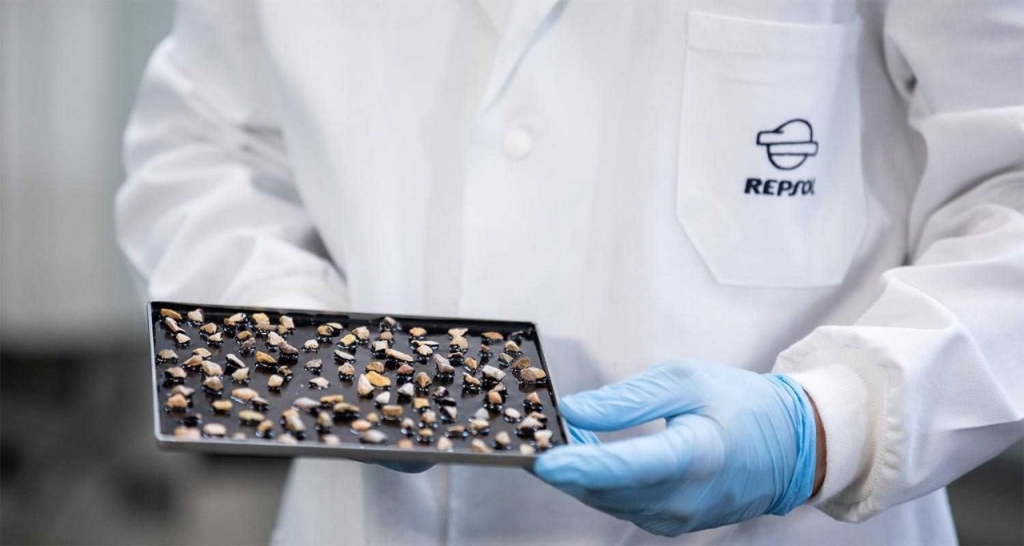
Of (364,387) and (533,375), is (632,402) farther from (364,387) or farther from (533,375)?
(364,387)

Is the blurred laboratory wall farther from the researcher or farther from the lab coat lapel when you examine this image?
the lab coat lapel

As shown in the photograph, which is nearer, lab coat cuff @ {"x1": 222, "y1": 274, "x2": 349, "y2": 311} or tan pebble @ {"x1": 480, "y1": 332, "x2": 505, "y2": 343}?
tan pebble @ {"x1": 480, "y1": 332, "x2": 505, "y2": 343}

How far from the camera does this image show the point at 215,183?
97 centimetres

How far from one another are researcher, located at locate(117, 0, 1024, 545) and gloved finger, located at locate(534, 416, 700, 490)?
0.17ft

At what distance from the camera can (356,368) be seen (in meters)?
0.70

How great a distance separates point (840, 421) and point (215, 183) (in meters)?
0.61

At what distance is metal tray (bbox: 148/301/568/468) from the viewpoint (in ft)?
1.86

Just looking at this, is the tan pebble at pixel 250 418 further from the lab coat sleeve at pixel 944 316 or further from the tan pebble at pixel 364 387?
the lab coat sleeve at pixel 944 316

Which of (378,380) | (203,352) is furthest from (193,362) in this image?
(378,380)

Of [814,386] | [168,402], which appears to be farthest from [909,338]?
[168,402]

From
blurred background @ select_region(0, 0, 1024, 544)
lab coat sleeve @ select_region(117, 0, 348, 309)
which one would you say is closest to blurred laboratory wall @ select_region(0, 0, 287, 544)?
blurred background @ select_region(0, 0, 1024, 544)

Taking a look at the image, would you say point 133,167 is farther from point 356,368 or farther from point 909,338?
point 909,338

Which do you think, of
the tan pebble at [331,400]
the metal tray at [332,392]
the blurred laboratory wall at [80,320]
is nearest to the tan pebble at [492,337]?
the metal tray at [332,392]

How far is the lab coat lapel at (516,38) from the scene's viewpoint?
29.9 inches
